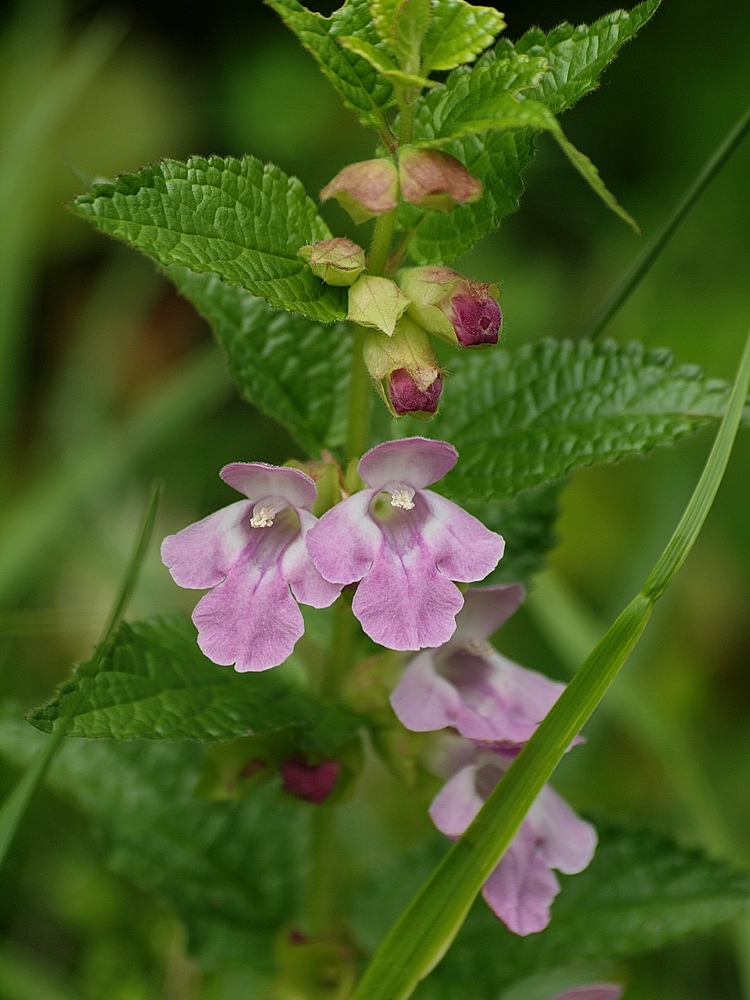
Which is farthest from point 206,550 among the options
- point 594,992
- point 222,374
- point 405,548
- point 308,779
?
point 222,374

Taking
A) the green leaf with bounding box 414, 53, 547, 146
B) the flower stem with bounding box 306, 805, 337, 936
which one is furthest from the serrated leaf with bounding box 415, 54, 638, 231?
the flower stem with bounding box 306, 805, 337, 936

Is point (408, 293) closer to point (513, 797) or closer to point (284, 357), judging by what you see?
point (284, 357)

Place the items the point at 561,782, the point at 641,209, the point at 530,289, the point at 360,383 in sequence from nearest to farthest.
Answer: the point at 360,383 < the point at 561,782 < the point at 530,289 < the point at 641,209

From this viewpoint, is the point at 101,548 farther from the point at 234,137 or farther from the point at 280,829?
the point at 234,137

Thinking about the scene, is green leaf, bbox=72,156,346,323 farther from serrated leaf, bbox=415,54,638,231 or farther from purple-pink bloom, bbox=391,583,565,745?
purple-pink bloom, bbox=391,583,565,745

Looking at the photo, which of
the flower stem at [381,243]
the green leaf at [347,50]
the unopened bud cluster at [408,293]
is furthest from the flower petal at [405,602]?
the green leaf at [347,50]

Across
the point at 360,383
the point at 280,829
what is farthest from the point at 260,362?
the point at 280,829

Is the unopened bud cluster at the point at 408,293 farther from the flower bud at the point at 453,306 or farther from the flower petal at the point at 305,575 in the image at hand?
the flower petal at the point at 305,575
